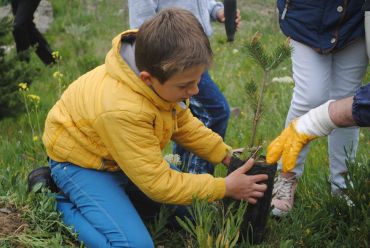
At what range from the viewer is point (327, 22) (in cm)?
258

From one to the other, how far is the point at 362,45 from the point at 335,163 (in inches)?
24.6

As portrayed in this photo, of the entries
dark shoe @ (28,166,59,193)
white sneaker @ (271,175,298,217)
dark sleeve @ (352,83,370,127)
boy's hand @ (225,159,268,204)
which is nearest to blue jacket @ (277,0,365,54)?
dark sleeve @ (352,83,370,127)

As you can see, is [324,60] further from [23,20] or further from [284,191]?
[23,20]

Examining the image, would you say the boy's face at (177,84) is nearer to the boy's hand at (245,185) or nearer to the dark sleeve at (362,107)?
the boy's hand at (245,185)

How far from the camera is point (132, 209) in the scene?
7.93 feet

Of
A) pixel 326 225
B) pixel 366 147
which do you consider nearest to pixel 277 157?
pixel 326 225

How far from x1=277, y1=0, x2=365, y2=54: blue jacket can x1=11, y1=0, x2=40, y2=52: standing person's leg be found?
12.1 feet

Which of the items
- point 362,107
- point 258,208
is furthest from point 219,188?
point 362,107

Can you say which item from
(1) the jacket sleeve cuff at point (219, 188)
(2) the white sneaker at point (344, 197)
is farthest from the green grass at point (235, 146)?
(1) the jacket sleeve cuff at point (219, 188)

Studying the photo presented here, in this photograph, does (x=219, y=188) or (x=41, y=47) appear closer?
(x=219, y=188)

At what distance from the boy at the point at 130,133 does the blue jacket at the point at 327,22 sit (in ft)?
2.29

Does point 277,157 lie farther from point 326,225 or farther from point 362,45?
point 362,45

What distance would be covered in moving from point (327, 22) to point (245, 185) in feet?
3.01

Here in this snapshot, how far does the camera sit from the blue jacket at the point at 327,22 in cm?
256
